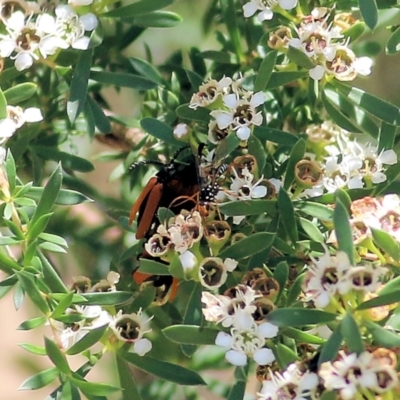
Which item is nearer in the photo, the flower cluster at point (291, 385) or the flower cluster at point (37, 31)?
the flower cluster at point (291, 385)

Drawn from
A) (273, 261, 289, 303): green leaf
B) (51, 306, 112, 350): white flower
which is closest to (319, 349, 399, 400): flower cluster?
(273, 261, 289, 303): green leaf

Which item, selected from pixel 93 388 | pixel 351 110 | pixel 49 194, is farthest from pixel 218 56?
pixel 93 388

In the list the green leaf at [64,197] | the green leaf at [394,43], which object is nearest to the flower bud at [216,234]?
the green leaf at [64,197]

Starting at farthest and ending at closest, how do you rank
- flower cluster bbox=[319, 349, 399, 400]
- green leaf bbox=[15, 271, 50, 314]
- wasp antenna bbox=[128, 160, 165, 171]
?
wasp antenna bbox=[128, 160, 165, 171]
green leaf bbox=[15, 271, 50, 314]
flower cluster bbox=[319, 349, 399, 400]

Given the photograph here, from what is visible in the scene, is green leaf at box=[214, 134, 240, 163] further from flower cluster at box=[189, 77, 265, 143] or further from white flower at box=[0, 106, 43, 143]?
white flower at box=[0, 106, 43, 143]

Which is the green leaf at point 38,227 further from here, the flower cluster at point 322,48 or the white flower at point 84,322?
the flower cluster at point 322,48
